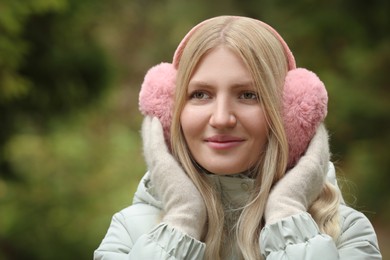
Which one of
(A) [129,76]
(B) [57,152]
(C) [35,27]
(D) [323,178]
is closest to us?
(D) [323,178]

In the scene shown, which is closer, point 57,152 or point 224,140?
point 224,140

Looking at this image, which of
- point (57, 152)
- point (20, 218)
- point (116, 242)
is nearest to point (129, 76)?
point (57, 152)

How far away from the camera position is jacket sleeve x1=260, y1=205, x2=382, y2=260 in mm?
2514

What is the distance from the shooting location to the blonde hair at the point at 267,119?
2682 millimetres

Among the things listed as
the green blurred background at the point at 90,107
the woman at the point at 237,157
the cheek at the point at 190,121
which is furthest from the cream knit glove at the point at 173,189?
the green blurred background at the point at 90,107

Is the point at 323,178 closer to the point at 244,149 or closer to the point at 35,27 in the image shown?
the point at 244,149

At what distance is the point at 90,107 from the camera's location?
28.5 feet

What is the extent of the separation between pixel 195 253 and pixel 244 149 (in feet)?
1.22

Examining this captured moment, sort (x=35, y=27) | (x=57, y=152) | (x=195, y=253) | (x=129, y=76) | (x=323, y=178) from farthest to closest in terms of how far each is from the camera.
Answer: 1. (x=129, y=76)
2. (x=57, y=152)
3. (x=35, y=27)
4. (x=323, y=178)
5. (x=195, y=253)

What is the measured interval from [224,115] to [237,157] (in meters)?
0.15

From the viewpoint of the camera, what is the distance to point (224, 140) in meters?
2.69

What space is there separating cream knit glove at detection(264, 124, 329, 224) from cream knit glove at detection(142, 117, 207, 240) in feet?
0.73

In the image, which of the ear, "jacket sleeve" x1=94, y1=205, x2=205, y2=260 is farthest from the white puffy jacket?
the ear

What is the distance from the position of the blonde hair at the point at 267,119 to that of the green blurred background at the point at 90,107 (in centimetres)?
408
